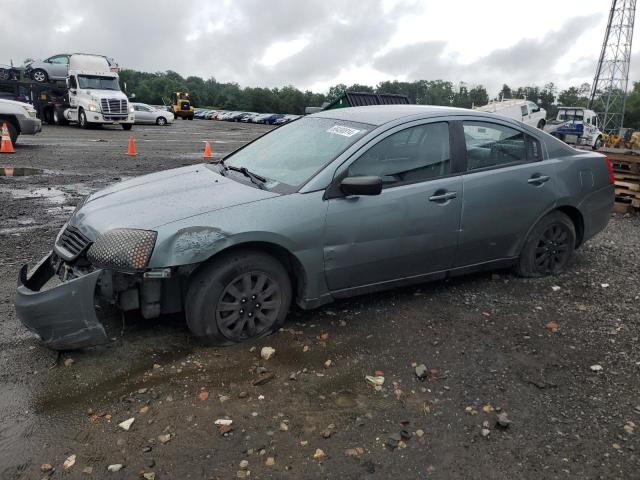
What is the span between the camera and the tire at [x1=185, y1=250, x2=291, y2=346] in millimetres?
3482

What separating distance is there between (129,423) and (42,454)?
420 millimetres

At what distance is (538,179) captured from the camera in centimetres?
480

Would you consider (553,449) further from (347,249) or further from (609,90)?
(609,90)

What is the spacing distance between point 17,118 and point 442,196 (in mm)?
13857

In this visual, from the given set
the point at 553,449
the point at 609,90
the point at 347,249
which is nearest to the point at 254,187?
the point at 347,249

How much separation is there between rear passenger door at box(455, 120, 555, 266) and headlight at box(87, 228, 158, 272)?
2.48 metres

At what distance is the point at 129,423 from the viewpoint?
287 cm

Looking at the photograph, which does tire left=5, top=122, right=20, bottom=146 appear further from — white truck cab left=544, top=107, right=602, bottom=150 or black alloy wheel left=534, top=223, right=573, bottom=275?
white truck cab left=544, top=107, right=602, bottom=150

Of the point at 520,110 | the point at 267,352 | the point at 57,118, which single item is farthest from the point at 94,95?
the point at 267,352

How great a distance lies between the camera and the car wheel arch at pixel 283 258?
3.50 meters

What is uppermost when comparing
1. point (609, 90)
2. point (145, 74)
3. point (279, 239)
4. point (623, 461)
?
point (145, 74)

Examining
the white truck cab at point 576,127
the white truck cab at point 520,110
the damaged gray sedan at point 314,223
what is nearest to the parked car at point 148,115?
the white truck cab at point 520,110

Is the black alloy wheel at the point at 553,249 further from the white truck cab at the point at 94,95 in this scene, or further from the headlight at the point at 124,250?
the white truck cab at the point at 94,95

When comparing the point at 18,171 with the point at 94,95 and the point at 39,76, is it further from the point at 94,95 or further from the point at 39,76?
the point at 39,76
